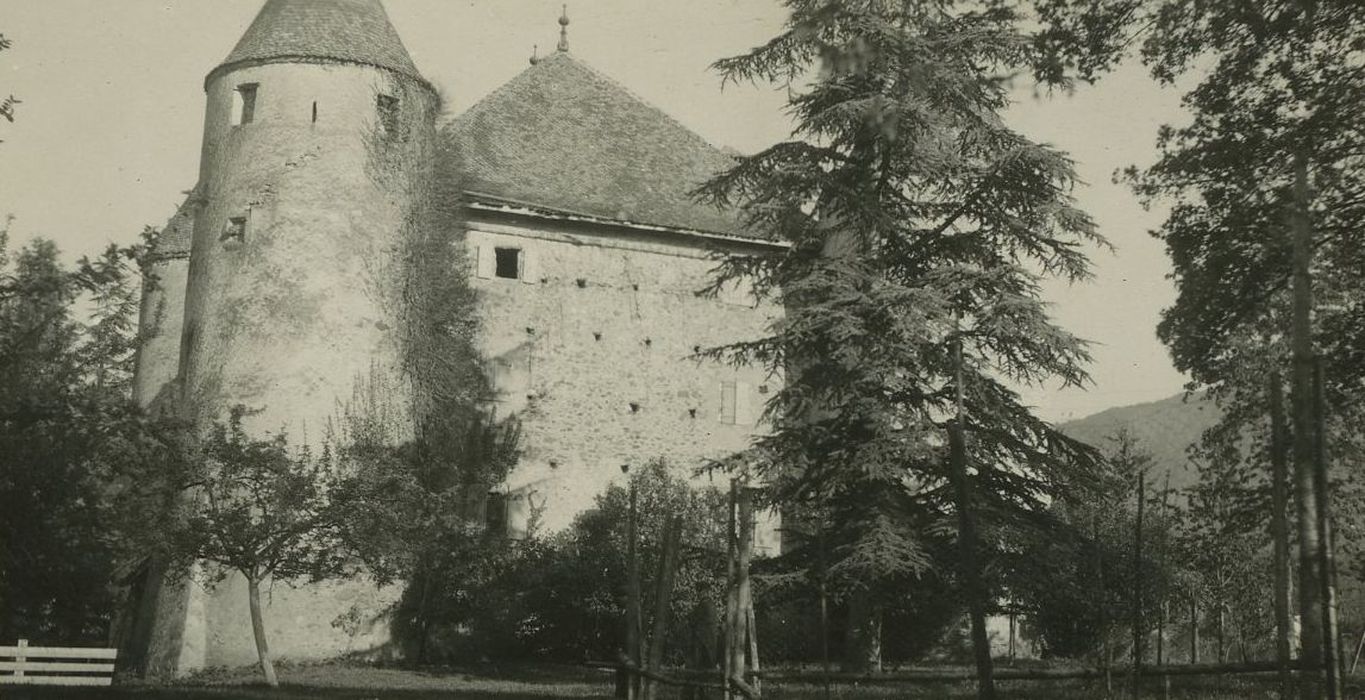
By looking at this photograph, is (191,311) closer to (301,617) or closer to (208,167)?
(208,167)

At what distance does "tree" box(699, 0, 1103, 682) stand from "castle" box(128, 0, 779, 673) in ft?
16.9

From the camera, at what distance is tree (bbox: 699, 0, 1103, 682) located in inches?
641

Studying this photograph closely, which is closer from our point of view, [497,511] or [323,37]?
Answer: [323,37]

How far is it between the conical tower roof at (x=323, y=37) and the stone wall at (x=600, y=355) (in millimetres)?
3807

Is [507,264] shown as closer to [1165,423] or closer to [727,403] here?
[727,403]

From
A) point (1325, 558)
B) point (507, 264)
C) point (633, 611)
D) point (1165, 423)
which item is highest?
point (1165, 423)

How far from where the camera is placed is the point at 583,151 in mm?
29391

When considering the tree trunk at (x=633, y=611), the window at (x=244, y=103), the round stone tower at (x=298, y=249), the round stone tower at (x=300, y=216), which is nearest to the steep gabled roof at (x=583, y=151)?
the round stone tower at (x=298, y=249)

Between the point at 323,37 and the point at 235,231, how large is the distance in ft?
13.3

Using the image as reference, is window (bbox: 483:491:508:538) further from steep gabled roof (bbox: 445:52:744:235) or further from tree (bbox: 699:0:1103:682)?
tree (bbox: 699:0:1103:682)

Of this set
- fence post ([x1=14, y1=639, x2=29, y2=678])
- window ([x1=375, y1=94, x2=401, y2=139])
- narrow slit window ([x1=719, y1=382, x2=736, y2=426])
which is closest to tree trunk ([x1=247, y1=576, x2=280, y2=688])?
fence post ([x1=14, y1=639, x2=29, y2=678])

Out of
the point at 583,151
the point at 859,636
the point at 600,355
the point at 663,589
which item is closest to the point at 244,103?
the point at 583,151

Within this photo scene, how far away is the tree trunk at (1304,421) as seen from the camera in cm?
1230

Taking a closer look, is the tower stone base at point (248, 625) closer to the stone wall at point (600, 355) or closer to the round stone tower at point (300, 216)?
the round stone tower at point (300, 216)
